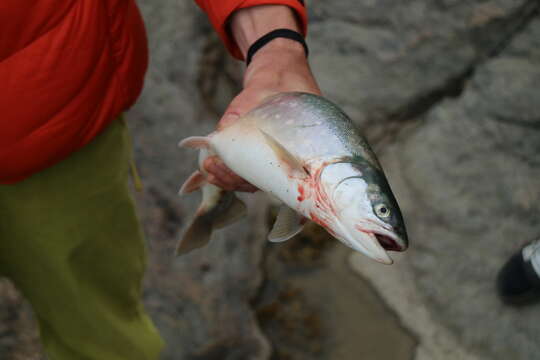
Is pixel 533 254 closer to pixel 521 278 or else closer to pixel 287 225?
pixel 521 278

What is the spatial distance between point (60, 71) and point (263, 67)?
0.49m

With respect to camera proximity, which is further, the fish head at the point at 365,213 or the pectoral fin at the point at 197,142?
the pectoral fin at the point at 197,142

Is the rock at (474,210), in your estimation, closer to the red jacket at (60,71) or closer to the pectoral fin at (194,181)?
the pectoral fin at (194,181)

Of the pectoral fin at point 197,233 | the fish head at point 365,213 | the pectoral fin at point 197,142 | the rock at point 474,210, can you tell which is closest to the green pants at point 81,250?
the pectoral fin at point 197,233

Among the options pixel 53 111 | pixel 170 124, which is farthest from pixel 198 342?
pixel 53 111

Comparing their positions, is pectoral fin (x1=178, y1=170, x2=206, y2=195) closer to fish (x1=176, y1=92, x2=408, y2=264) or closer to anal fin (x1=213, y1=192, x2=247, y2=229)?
anal fin (x1=213, y1=192, x2=247, y2=229)

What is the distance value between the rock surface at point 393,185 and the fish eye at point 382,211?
1680 millimetres

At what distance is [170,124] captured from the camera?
2900 millimetres

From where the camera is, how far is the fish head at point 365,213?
3.46 feet

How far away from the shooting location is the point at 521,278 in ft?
8.07

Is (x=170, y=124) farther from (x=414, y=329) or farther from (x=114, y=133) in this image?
(x=414, y=329)

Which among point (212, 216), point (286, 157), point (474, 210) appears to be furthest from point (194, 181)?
point (474, 210)

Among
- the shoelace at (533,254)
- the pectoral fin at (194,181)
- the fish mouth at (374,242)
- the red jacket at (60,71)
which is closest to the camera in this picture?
the fish mouth at (374,242)

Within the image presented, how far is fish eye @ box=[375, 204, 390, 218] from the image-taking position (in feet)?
3.48
